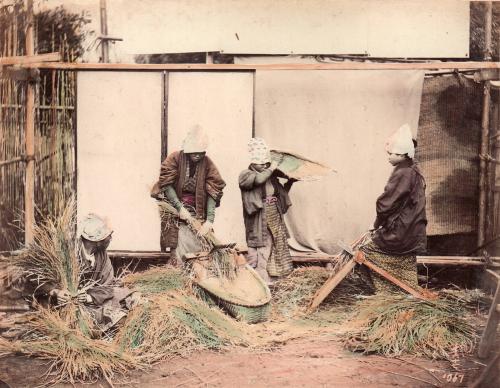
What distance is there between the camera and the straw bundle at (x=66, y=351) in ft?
17.4

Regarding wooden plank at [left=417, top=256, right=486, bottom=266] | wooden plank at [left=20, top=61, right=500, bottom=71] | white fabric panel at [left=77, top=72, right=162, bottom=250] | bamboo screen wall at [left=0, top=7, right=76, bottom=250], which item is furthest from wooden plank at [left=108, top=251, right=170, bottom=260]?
wooden plank at [left=417, top=256, right=486, bottom=266]

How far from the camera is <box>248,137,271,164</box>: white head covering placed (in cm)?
639

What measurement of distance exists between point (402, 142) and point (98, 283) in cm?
275

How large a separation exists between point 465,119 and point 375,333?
2238mm

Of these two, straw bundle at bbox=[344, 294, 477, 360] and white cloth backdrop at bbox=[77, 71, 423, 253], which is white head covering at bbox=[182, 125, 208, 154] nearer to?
white cloth backdrop at bbox=[77, 71, 423, 253]

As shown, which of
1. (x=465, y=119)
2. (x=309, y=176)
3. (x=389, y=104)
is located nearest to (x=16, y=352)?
(x=309, y=176)

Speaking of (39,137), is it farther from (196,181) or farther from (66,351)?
(66,351)

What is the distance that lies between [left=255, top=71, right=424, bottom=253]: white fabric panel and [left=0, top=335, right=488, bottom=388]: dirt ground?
154 centimetres

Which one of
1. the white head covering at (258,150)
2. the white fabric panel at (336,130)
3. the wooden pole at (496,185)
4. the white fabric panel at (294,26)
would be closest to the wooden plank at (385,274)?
the white fabric panel at (336,130)

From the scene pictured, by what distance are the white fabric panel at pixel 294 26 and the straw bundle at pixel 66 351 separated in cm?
245

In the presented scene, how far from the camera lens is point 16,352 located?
5.55 meters

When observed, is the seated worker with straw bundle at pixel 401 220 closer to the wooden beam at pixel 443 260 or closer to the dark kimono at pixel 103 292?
the wooden beam at pixel 443 260

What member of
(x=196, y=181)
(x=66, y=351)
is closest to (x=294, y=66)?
(x=196, y=181)

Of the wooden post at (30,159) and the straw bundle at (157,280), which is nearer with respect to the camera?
the wooden post at (30,159)
